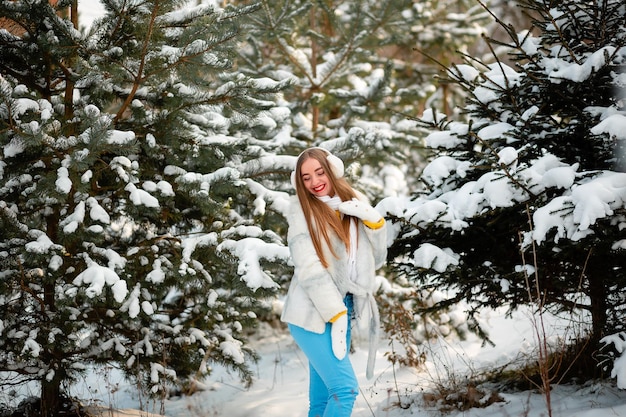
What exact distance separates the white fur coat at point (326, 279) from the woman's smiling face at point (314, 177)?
123mm

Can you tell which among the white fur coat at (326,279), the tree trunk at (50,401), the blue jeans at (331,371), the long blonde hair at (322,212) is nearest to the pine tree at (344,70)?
the long blonde hair at (322,212)

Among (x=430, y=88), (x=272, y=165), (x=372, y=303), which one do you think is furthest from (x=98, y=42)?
(x=430, y=88)

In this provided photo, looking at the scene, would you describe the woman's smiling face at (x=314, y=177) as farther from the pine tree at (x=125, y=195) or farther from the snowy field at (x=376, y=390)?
the snowy field at (x=376, y=390)

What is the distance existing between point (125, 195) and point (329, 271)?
175cm

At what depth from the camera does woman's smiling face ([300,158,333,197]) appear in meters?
2.93

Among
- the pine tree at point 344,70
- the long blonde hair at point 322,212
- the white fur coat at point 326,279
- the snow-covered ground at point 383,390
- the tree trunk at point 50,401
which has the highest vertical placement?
the pine tree at point 344,70

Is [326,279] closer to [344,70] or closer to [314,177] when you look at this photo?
[314,177]

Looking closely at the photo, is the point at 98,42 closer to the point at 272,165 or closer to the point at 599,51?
the point at 272,165

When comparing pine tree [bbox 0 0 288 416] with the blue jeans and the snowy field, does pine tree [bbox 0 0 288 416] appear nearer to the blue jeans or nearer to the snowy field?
the snowy field

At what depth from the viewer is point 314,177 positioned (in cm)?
292

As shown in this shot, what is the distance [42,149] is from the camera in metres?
3.52

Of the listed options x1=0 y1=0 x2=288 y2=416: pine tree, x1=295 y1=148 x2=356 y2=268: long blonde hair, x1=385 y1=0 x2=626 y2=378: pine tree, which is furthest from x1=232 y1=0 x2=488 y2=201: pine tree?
x1=295 y1=148 x2=356 y2=268: long blonde hair

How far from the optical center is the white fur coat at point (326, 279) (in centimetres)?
272

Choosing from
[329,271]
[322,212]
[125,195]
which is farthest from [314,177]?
[125,195]
